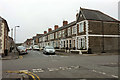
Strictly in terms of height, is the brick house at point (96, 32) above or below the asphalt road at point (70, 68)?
above

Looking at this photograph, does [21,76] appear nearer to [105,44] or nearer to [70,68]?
[70,68]

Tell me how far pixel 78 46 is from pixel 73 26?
20.8 ft

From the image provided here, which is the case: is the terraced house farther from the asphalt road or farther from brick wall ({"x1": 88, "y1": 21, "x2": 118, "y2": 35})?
the asphalt road

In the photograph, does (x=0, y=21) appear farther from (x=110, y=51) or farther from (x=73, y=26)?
(x=110, y=51)

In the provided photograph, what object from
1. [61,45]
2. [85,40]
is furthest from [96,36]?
[61,45]

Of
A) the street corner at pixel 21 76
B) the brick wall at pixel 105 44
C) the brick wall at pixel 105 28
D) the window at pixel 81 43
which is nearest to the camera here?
the street corner at pixel 21 76

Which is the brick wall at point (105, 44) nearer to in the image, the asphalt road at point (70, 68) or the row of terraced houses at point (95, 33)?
the row of terraced houses at point (95, 33)

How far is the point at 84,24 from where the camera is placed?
26.3m

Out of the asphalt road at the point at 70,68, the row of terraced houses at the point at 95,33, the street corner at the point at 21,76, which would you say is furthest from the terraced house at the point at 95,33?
the street corner at the point at 21,76

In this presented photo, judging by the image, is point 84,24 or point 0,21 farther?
point 84,24

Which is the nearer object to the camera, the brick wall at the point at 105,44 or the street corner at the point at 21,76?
the street corner at the point at 21,76

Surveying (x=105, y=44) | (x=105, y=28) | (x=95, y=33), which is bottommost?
(x=105, y=44)

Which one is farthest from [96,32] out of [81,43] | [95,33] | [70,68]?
[70,68]

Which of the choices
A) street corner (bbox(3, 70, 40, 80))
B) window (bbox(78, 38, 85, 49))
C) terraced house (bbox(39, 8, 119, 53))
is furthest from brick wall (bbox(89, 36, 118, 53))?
street corner (bbox(3, 70, 40, 80))
